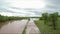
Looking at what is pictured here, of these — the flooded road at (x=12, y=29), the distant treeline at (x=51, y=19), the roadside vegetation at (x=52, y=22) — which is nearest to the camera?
the roadside vegetation at (x=52, y=22)

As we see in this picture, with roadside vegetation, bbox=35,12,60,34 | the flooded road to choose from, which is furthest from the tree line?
the flooded road

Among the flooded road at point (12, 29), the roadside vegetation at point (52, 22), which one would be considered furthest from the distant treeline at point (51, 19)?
the flooded road at point (12, 29)

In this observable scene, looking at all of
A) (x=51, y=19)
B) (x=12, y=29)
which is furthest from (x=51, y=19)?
(x=12, y=29)

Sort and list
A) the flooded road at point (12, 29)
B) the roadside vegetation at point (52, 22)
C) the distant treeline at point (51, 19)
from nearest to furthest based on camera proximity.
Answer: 1. the roadside vegetation at point (52, 22)
2. the distant treeline at point (51, 19)
3. the flooded road at point (12, 29)

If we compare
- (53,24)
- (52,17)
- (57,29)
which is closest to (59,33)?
(57,29)

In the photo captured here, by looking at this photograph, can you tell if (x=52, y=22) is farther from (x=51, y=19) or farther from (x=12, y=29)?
(x=12, y=29)

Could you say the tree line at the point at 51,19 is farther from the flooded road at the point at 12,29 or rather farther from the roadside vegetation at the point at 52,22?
the flooded road at the point at 12,29

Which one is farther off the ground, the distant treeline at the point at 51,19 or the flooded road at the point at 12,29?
the distant treeline at the point at 51,19

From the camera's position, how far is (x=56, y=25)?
2.63 metres

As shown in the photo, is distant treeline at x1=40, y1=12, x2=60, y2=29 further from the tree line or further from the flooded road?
the flooded road

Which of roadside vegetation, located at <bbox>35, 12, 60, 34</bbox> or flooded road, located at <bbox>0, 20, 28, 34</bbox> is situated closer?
roadside vegetation, located at <bbox>35, 12, 60, 34</bbox>

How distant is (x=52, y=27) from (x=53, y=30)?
10 cm

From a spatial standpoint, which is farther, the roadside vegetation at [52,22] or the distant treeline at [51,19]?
the distant treeline at [51,19]

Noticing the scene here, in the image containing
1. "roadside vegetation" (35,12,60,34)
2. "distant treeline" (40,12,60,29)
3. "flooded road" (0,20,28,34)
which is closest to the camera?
"roadside vegetation" (35,12,60,34)
